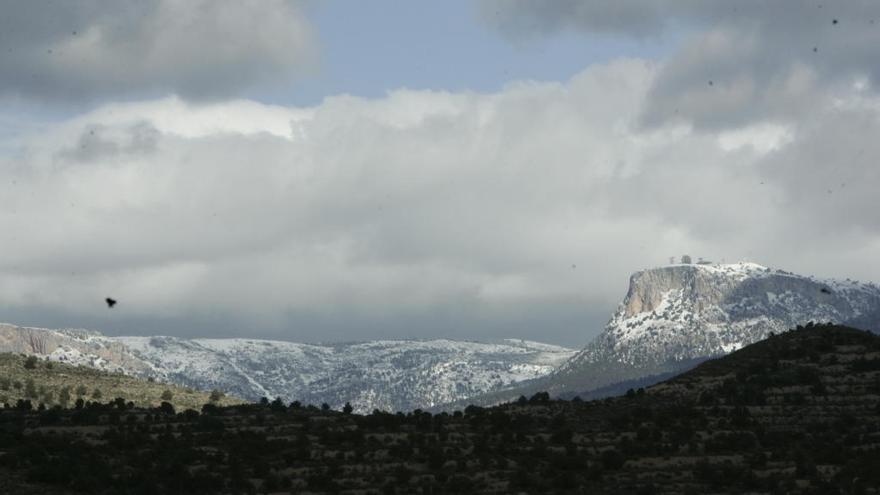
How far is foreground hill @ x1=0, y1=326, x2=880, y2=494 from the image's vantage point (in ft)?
341

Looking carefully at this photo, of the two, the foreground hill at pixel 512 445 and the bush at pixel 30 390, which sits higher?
the bush at pixel 30 390

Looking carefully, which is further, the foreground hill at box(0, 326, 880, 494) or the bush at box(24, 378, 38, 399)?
the bush at box(24, 378, 38, 399)

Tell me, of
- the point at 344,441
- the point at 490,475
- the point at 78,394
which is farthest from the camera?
the point at 78,394

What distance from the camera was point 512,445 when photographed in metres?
122

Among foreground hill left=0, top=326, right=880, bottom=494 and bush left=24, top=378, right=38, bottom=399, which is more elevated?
bush left=24, top=378, right=38, bottom=399

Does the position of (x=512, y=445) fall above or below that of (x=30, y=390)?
below

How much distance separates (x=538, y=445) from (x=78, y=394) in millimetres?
90348

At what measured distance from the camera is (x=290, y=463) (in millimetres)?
114812

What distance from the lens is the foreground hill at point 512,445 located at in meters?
104

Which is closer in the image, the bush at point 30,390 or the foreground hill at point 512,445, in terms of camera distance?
the foreground hill at point 512,445

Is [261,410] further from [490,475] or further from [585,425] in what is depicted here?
[490,475]

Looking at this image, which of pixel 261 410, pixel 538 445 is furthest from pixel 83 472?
pixel 261 410

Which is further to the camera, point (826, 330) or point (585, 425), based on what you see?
point (826, 330)

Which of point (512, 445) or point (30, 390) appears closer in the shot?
point (512, 445)
